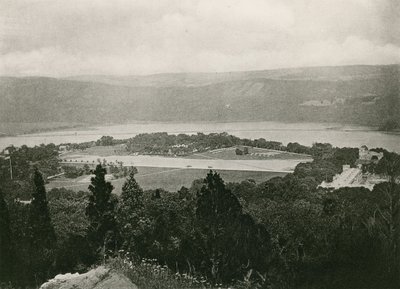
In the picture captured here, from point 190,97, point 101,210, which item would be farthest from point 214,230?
point 101,210

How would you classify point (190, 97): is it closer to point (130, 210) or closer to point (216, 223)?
point (130, 210)

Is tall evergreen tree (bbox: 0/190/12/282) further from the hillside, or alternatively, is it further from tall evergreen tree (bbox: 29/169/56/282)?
the hillside

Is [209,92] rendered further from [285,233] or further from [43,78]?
[285,233]

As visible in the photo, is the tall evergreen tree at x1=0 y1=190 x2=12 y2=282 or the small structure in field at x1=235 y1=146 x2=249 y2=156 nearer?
the tall evergreen tree at x1=0 y1=190 x2=12 y2=282

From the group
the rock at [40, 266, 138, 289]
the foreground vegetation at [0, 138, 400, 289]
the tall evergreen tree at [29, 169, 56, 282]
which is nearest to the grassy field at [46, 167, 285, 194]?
the foreground vegetation at [0, 138, 400, 289]

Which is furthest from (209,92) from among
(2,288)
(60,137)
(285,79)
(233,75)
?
(2,288)

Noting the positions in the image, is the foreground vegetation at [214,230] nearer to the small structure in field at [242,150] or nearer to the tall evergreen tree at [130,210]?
the tall evergreen tree at [130,210]
